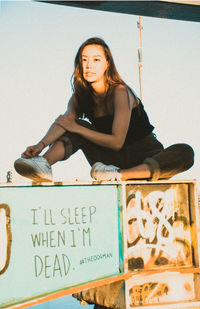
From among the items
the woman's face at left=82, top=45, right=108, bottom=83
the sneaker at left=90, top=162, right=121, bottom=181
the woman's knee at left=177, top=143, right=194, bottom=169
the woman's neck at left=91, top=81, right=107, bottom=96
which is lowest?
the sneaker at left=90, top=162, right=121, bottom=181

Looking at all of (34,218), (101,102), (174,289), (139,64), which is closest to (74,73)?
(101,102)

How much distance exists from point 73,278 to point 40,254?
1.14ft

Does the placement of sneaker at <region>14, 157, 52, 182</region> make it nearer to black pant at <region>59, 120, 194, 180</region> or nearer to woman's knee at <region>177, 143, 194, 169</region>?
black pant at <region>59, 120, 194, 180</region>

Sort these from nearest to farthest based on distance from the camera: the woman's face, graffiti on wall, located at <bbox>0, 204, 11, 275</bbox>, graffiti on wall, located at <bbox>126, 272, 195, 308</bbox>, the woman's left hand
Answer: graffiti on wall, located at <bbox>0, 204, 11, 275</bbox>, graffiti on wall, located at <bbox>126, 272, 195, 308</bbox>, the woman's left hand, the woman's face

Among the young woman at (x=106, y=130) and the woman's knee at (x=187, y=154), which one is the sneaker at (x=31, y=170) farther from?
the woman's knee at (x=187, y=154)

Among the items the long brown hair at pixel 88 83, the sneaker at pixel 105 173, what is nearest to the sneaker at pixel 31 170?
the sneaker at pixel 105 173

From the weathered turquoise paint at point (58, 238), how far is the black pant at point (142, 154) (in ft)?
2.49

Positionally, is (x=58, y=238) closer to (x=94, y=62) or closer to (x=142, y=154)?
(x=142, y=154)

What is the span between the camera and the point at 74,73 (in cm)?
387

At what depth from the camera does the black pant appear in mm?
3416

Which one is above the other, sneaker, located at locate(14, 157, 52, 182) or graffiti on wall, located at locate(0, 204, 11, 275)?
sneaker, located at locate(14, 157, 52, 182)

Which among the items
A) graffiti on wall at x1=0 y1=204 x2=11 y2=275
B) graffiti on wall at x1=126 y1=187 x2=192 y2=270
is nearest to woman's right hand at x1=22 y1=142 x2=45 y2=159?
graffiti on wall at x1=126 y1=187 x2=192 y2=270

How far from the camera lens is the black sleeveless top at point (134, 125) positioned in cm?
372

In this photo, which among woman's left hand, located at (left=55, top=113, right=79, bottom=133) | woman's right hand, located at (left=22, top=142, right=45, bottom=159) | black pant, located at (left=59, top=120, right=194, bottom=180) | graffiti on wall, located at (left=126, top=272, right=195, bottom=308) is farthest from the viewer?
woman's left hand, located at (left=55, top=113, right=79, bottom=133)
